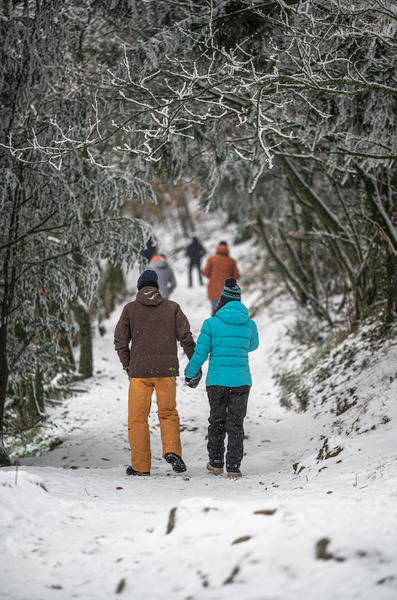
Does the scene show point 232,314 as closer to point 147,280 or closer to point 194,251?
point 147,280

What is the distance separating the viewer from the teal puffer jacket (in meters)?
4.96

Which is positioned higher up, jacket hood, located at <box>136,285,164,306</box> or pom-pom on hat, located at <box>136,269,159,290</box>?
pom-pom on hat, located at <box>136,269,159,290</box>

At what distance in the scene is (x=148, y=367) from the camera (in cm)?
497

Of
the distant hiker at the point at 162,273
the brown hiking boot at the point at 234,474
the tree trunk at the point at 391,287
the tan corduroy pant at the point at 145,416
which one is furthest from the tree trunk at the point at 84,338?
the tree trunk at the point at 391,287

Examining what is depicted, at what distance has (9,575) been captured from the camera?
89.0 inches

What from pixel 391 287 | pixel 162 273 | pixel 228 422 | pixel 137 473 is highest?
pixel 162 273

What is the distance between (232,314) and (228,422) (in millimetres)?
1173

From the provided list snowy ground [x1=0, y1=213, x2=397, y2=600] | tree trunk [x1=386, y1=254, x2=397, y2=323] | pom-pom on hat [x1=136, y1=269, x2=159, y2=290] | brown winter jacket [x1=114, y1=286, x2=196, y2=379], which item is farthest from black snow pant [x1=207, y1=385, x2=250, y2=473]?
tree trunk [x1=386, y1=254, x2=397, y2=323]

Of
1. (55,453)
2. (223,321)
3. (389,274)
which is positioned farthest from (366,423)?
(55,453)

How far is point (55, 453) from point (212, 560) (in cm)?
509

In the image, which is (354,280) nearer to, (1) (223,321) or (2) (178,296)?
(1) (223,321)

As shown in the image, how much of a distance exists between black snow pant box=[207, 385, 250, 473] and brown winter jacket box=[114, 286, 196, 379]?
0.55 m

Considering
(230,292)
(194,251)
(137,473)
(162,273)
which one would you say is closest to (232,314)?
(230,292)

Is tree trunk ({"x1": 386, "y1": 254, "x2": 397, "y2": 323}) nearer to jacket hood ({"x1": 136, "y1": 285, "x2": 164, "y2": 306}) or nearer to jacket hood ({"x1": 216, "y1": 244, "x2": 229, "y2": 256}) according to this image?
jacket hood ({"x1": 136, "y1": 285, "x2": 164, "y2": 306})
